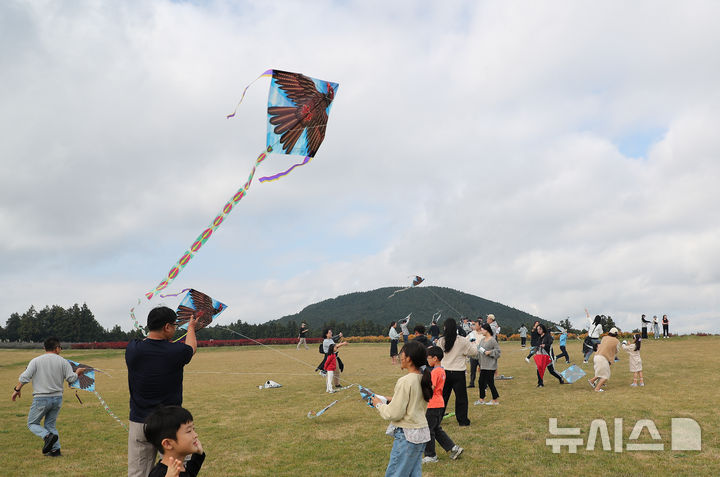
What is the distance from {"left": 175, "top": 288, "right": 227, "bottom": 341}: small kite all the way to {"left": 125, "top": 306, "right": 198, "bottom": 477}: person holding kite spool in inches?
51.5

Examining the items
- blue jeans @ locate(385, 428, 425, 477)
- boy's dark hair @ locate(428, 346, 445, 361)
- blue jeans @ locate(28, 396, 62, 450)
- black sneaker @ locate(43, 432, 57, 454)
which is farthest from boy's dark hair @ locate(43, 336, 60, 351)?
blue jeans @ locate(385, 428, 425, 477)

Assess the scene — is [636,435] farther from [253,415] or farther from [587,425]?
[253,415]

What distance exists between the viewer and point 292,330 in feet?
220

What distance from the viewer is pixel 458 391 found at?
990 cm

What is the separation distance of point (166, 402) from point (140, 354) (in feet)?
1.82

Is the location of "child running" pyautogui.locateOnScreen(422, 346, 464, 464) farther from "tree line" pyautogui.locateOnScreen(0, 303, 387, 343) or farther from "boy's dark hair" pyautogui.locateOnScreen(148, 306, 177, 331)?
"tree line" pyautogui.locateOnScreen(0, 303, 387, 343)

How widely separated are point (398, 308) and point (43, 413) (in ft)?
369

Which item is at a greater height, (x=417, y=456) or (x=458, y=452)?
(x=417, y=456)

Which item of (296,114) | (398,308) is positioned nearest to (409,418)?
(296,114)

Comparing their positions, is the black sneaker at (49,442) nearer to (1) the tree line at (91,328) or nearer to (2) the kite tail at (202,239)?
(2) the kite tail at (202,239)

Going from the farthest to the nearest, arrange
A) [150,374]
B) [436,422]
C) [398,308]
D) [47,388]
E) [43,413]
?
[398,308] < [43,413] < [47,388] < [436,422] < [150,374]

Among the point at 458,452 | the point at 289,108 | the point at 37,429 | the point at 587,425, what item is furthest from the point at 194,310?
the point at 587,425

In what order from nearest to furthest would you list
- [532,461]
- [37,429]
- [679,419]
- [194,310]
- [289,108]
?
[194,310]
[289,108]
[532,461]
[37,429]
[679,419]

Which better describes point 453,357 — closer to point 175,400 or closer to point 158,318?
point 175,400
